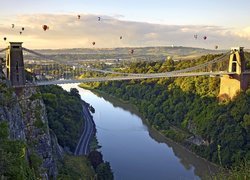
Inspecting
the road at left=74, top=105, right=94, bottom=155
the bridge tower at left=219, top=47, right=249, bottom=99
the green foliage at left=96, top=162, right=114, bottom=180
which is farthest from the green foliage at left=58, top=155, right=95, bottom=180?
the bridge tower at left=219, top=47, right=249, bottom=99

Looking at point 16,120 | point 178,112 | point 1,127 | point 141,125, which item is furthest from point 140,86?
point 1,127

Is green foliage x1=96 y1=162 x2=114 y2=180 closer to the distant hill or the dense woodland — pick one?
the dense woodland

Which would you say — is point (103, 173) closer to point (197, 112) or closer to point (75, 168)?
point (75, 168)

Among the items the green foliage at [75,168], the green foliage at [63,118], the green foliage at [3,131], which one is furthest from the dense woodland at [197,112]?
the green foliage at [3,131]

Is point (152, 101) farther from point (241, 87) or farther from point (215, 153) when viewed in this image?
point (215, 153)

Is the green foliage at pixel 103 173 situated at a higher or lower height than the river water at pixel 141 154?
higher

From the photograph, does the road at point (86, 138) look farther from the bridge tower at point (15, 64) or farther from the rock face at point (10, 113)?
the rock face at point (10, 113)
